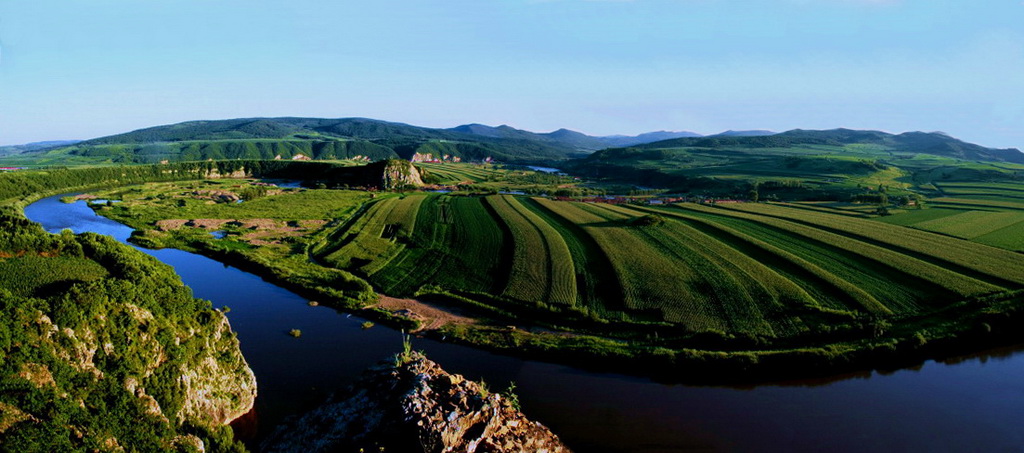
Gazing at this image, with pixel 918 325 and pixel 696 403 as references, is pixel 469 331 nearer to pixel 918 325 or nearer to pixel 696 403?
pixel 696 403

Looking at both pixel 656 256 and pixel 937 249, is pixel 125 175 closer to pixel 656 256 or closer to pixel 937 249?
pixel 656 256

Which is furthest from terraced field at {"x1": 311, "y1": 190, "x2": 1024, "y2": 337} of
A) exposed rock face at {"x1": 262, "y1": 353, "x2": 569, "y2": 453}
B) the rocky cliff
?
the rocky cliff

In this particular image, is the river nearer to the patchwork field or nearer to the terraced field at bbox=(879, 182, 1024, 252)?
the patchwork field

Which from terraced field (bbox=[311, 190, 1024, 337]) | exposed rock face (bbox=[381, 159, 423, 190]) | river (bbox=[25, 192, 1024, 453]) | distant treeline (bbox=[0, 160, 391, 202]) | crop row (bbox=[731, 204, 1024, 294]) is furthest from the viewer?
exposed rock face (bbox=[381, 159, 423, 190])

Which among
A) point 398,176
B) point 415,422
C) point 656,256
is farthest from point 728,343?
point 398,176

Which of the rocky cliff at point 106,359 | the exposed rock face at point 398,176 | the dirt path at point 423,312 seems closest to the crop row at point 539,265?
the dirt path at point 423,312

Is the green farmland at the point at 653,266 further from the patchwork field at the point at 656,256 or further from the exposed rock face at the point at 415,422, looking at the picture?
the exposed rock face at the point at 415,422
